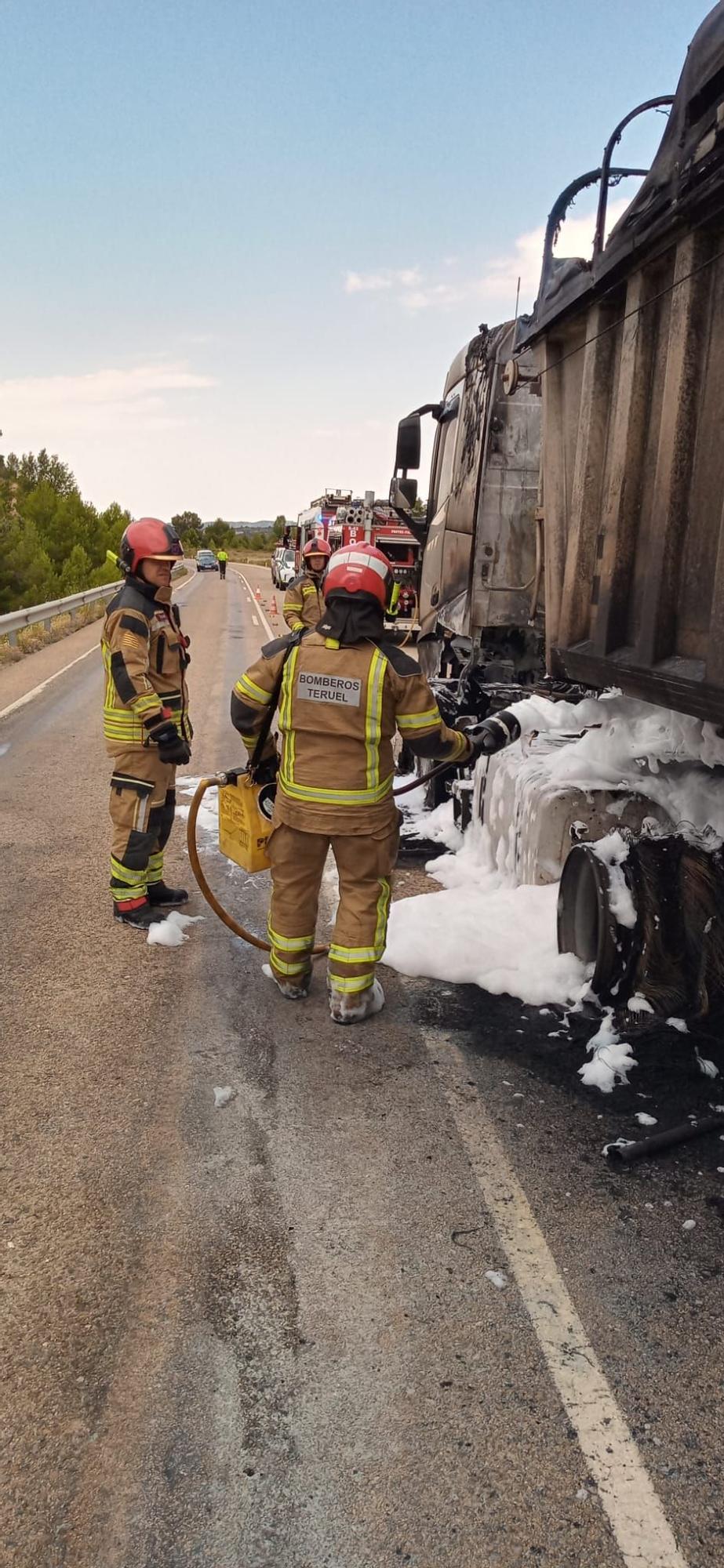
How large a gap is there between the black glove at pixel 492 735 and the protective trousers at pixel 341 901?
1.61ft

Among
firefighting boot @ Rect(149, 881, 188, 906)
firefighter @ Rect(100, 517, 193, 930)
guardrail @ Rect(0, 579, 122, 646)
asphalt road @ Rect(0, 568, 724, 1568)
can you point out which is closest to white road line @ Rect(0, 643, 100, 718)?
guardrail @ Rect(0, 579, 122, 646)

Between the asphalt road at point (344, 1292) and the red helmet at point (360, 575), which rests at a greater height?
the red helmet at point (360, 575)

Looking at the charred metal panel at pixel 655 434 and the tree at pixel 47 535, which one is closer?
the charred metal panel at pixel 655 434

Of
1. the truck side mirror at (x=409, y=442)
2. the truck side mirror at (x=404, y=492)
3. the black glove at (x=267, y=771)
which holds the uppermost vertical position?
the truck side mirror at (x=409, y=442)

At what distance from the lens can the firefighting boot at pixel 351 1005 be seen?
4.08 metres

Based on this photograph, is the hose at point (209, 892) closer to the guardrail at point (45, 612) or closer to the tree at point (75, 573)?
the guardrail at point (45, 612)

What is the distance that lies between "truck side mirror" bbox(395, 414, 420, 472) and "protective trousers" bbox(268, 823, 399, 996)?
3844mm

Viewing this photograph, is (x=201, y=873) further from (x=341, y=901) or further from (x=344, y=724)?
(x=344, y=724)

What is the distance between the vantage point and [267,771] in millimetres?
4543

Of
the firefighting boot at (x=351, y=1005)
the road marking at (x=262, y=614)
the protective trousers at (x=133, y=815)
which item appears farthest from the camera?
the road marking at (x=262, y=614)

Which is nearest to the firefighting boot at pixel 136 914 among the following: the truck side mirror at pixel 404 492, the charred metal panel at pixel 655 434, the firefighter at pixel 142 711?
the firefighter at pixel 142 711

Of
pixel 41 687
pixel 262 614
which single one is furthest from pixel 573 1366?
pixel 262 614


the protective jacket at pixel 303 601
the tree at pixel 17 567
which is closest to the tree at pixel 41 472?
the tree at pixel 17 567

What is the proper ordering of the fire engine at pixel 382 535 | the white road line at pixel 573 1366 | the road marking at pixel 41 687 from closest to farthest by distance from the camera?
the white road line at pixel 573 1366
the road marking at pixel 41 687
the fire engine at pixel 382 535
